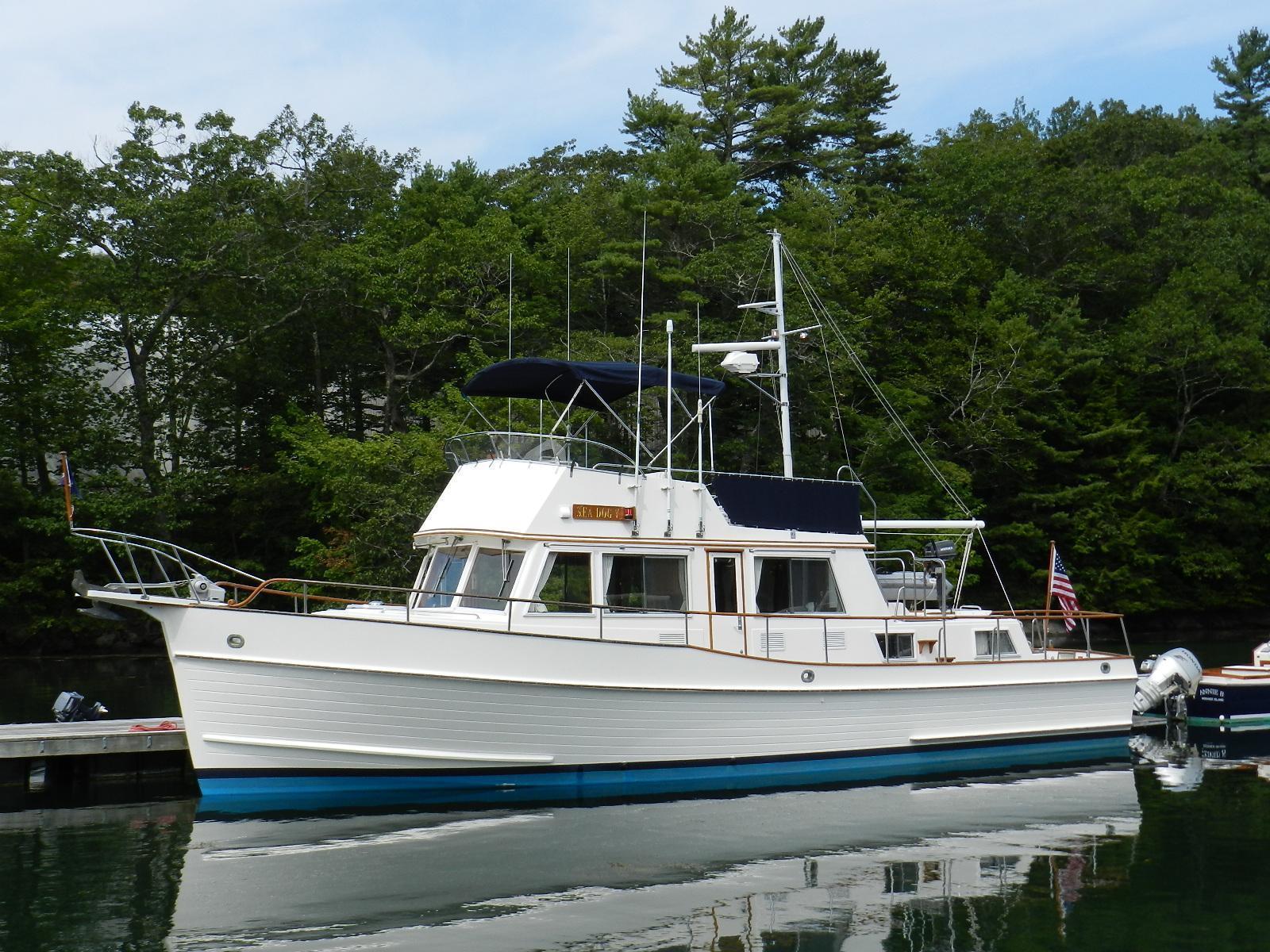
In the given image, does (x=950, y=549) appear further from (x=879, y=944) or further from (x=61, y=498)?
(x=61, y=498)

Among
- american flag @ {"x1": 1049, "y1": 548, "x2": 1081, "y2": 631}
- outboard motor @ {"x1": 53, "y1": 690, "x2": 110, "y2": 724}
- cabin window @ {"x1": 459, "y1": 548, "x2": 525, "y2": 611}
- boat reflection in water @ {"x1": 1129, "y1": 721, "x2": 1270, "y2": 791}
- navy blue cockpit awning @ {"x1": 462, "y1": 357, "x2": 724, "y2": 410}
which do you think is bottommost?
boat reflection in water @ {"x1": 1129, "y1": 721, "x2": 1270, "y2": 791}

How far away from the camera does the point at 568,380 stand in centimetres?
1480

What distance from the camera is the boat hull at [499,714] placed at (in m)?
11.7

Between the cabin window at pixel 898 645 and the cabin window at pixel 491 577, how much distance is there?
440 cm

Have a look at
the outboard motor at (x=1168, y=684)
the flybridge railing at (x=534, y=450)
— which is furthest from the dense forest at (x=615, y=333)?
the flybridge railing at (x=534, y=450)

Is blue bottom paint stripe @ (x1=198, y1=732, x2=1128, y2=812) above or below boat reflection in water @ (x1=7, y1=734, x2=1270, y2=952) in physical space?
above

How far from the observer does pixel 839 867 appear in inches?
411

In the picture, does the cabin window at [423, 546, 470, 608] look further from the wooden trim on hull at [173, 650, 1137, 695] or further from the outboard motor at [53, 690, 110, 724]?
the outboard motor at [53, 690, 110, 724]

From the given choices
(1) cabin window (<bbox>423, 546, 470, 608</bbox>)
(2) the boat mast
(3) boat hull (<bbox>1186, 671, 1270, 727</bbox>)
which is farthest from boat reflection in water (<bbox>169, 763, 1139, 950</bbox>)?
(3) boat hull (<bbox>1186, 671, 1270, 727</bbox>)

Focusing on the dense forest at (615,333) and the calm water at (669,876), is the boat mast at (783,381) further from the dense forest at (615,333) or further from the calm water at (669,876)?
the dense forest at (615,333)

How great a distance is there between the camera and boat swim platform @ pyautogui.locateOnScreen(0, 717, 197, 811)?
13.2 meters

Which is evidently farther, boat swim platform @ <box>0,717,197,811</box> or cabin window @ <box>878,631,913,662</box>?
cabin window @ <box>878,631,913,662</box>

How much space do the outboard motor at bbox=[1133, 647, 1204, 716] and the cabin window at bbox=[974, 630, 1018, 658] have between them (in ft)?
11.9

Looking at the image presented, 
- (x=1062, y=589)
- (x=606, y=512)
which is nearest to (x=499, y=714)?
(x=606, y=512)
